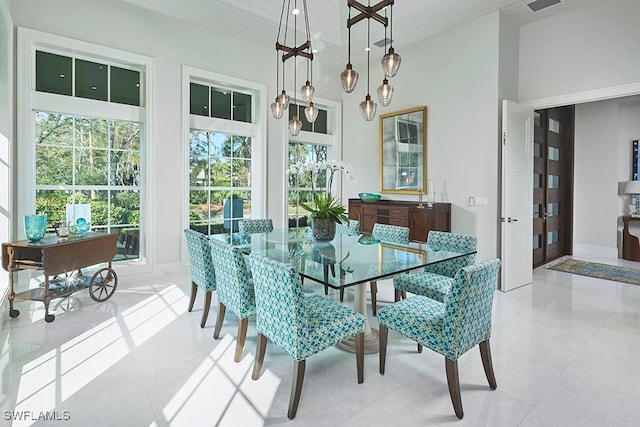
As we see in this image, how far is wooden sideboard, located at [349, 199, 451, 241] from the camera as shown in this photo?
195 inches

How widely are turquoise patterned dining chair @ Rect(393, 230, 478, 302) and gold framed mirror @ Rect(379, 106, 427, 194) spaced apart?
223 cm

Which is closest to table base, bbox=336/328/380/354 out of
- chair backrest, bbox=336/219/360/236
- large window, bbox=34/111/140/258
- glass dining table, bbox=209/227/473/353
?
glass dining table, bbox=209/227/473/353

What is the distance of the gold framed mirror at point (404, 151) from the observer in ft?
17.9

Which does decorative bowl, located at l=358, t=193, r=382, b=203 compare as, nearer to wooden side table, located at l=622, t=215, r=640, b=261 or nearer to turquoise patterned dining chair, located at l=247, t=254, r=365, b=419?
turquoise patterned dining chair, located at l=247, t=254, r=365, b=419

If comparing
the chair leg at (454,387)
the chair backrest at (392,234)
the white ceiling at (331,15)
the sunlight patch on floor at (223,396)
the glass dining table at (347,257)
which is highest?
the white ceiling at (331,15)

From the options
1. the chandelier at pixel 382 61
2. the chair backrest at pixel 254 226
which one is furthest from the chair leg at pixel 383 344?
the chair backrest at pixel 254 226

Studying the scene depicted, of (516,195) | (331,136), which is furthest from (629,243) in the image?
(331,136)

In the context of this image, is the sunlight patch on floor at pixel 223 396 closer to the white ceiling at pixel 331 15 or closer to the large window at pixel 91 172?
the large window at pixel 91 172

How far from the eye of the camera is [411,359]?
266 cm

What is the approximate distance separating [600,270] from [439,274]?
13.0 ft

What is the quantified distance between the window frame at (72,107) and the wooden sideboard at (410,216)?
3360 millimetres

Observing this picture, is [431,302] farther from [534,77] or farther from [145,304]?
[534,77]

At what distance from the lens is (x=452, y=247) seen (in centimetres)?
323

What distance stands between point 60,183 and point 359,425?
172 inches
